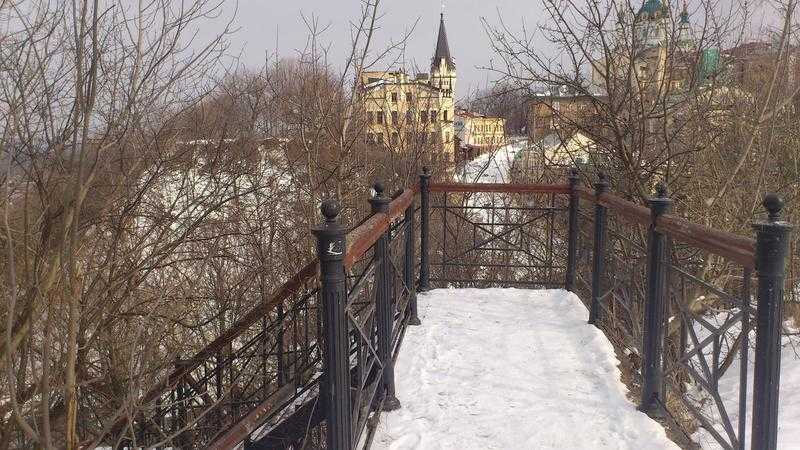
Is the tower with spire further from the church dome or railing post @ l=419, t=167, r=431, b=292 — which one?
railing post @ l=419, t=167, r=431, b=292

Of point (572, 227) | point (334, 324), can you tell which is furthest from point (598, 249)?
point (334, 324)

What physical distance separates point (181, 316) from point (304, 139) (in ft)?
10.2

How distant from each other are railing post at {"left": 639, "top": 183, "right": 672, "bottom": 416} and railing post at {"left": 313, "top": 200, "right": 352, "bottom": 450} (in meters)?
1.80

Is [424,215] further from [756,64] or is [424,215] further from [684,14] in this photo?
[756,64]

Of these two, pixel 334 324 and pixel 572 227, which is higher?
pixel 334 324

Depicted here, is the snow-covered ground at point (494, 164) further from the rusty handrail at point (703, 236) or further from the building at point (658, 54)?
the rusty handrail at point (703, 236)

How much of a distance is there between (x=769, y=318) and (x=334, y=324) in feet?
5.03

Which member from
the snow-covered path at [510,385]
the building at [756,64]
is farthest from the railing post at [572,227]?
the building at [756,64]

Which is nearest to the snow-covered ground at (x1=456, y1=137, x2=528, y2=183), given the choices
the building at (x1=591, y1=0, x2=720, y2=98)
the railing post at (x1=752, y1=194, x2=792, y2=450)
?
the building at (x1=591, y1=0, x2=720, y2=98)

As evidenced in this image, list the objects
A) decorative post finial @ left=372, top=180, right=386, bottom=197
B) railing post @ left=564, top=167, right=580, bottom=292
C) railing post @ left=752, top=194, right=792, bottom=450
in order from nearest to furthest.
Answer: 1. railing post @ left=752, top=194, right=792, bottom=450
2. decorative post finial @ left=372, top=180, right=386, bottom=197
3. railing post @ left=564, top=167, right=580, bottom=292

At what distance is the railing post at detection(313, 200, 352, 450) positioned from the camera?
2.15 m

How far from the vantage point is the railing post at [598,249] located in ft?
15.0

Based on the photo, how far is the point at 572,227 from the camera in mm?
5406

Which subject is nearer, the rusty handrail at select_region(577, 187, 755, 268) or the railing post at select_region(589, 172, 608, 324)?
the rusty handrail at select_region(577, 187, 755, 268)
